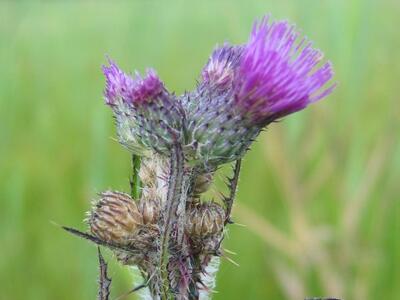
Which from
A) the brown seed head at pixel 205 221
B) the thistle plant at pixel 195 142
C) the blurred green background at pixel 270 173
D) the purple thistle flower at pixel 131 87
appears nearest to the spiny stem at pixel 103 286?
the thistle plant at pixel 195 142

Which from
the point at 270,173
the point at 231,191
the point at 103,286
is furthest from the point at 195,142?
the point at 270,173

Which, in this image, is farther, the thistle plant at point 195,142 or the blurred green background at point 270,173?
the blurred green background at point 270,173

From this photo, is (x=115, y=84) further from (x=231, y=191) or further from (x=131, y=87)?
(x=231, y=191)

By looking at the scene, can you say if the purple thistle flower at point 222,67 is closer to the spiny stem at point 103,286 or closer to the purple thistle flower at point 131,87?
the purple thistle flower at point 131,87

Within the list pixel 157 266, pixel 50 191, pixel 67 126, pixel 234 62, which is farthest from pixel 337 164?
pixel 67 126

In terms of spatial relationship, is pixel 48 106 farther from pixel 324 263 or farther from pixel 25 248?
pixel 324 263

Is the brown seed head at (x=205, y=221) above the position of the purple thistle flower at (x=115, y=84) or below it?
below

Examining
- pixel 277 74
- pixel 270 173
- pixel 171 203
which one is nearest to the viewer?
pixel 171 203

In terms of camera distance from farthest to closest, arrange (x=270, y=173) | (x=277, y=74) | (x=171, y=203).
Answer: (x=270, y=173)
(x=277, y=74)
(x=171, y=203)
